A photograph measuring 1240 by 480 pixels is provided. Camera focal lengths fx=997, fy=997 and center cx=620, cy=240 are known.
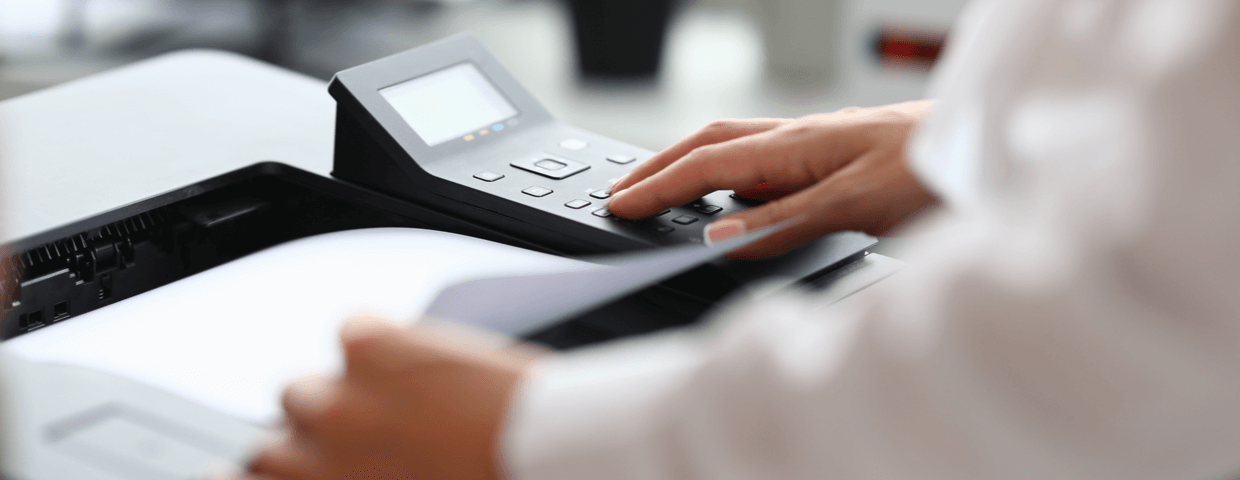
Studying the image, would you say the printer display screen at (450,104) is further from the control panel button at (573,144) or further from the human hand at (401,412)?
the human hand at (401,412)

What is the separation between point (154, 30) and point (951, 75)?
281 cm

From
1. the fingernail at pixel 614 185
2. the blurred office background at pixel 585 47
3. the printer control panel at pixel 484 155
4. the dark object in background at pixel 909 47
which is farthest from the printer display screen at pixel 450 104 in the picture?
the blurred office background at pixel 585 47

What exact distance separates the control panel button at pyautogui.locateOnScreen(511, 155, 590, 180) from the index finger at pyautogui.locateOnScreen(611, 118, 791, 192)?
4 centimetres

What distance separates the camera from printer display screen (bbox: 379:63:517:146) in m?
0.59

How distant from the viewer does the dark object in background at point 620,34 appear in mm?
2463

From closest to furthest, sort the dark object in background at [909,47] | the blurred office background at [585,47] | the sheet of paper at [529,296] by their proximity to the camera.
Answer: the sheet of paper at [529,296] < the dark object in background at [909,47] < the blurred office background at [585,47]

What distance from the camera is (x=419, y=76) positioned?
2.03 feet

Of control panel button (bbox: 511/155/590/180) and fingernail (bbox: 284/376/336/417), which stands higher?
control panel button (bbox: 511/155/590/180)

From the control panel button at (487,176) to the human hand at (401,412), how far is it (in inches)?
8.9

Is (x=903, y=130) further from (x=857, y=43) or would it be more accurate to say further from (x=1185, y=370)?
(x=857, y=43)

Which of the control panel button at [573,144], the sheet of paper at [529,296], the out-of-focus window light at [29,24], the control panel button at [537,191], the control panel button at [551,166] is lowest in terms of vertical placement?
the sheet of paper at [529,296]

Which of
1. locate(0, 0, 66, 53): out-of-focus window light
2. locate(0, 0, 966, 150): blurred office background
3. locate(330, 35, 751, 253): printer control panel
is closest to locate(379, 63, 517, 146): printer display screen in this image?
locate(330, 35, 751, 253): printer control panel

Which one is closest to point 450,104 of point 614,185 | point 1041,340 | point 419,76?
point 419,76

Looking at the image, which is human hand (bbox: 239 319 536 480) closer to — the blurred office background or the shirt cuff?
the shirt cuff
